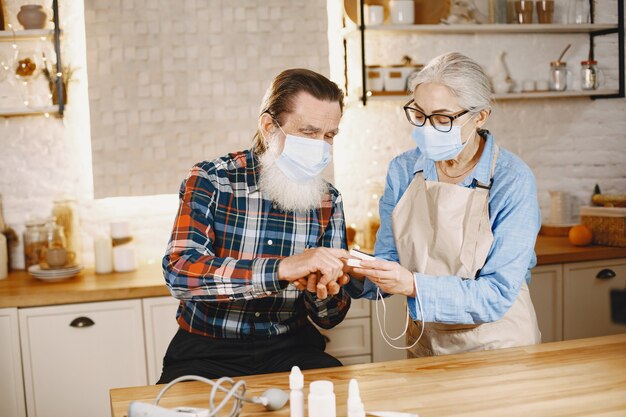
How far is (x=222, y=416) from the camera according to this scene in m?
1.64

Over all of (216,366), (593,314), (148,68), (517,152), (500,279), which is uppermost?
(148,68)

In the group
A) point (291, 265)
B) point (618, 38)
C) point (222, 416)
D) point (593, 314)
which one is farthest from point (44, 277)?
A: point (618, 38)

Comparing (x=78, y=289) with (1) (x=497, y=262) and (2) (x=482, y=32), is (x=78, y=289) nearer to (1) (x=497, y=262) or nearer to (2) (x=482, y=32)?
(1) (x=497, y=262)

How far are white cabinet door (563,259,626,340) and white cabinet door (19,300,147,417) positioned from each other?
2.18 metres

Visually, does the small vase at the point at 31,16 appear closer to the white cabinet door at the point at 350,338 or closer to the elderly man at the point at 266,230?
the elderly man at the point at 266,230

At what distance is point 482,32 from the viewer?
13.8 feet

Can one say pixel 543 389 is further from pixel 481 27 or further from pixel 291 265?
pixel 481 27

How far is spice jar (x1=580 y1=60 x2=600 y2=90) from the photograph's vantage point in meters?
4.21

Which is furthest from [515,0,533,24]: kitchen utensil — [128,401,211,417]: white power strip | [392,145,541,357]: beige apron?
[128,401,211,417]: white power strip

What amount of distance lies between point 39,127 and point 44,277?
2.81 ft

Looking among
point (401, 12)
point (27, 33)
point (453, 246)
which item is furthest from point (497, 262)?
point (27, 33)

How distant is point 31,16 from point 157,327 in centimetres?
167

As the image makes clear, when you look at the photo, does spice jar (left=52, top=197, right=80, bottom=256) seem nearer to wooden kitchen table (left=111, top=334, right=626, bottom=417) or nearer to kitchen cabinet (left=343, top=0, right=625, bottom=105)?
kitchen cabinet (left=343, top=0, right=625, bottom=105)

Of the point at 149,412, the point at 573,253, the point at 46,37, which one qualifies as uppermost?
the point at 46,37
